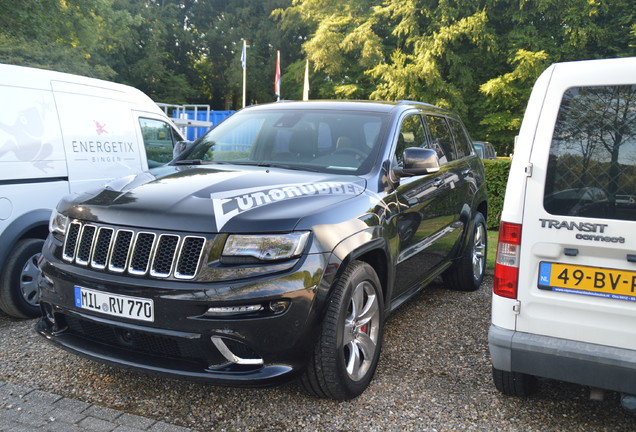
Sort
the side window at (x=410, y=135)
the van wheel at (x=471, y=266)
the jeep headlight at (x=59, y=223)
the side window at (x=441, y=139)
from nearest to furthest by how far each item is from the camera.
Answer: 1. the jeep headlight at (x=59, y=223)
2. the side window at (x=410, y=135)
3. the side window at (x=441, y=139)
4. the van wheel at (x=471, y=266)

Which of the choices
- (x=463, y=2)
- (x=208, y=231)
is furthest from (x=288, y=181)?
(x=463, y=2)

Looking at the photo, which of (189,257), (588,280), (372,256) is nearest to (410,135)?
(372,256)

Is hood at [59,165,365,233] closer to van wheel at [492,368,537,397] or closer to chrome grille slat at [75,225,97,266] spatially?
chrome grille slat at [75,225,97,266]

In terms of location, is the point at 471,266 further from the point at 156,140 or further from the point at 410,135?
the point at 156,140

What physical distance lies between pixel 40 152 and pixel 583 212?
13.7ft

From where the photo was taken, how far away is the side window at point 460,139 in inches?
229

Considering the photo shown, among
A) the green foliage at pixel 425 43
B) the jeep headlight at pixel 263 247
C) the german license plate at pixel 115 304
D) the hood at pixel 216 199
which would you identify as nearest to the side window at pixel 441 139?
the hood at pixel 216 199

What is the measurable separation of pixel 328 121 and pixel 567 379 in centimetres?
242

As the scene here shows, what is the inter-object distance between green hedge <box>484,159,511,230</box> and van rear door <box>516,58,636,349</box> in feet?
24.4

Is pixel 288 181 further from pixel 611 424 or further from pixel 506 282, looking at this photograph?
pixel 611 424

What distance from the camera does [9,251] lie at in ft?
14.9

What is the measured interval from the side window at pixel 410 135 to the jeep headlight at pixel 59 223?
88.1 inches

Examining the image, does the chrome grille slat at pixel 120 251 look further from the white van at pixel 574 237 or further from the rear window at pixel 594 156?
the rear window at pixel 594 156

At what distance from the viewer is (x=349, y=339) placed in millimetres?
3312
